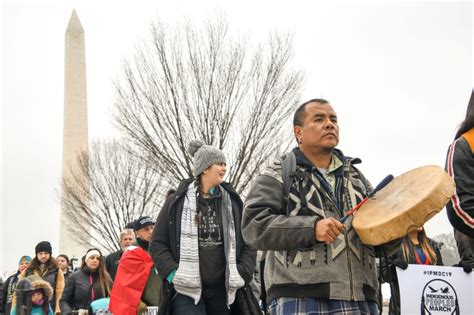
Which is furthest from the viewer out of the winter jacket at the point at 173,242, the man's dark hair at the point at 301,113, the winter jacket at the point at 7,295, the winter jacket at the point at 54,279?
the winter jacket at the point at 7,295

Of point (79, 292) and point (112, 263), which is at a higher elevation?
point (112, 263)

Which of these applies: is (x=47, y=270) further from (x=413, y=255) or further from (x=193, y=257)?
(x=413, y=255)

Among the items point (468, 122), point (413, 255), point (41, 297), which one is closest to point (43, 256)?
point (41, 297)

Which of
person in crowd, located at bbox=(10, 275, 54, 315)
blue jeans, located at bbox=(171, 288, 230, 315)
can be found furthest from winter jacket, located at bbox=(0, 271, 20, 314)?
blue jeans, located at bbox=(171, 288, 230, 315)

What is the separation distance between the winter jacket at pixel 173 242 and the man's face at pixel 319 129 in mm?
2116

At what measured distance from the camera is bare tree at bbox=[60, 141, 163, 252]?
99.1 ft

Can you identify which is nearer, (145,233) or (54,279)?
(145,233)

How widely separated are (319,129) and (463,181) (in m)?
0.93

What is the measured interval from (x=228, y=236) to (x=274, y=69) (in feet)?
47.3

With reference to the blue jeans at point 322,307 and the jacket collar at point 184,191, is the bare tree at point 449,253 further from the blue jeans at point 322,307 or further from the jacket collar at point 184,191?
the blue jeans at point 322,307

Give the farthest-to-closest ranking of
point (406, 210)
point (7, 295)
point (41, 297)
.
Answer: point (7, 295), point (41, 297), point (406, 210)

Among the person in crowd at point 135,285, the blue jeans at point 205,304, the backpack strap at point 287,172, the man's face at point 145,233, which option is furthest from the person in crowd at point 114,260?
the backpack strap at point 287,172

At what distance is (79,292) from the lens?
395 inches

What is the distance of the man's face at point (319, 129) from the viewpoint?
13.2 ft
